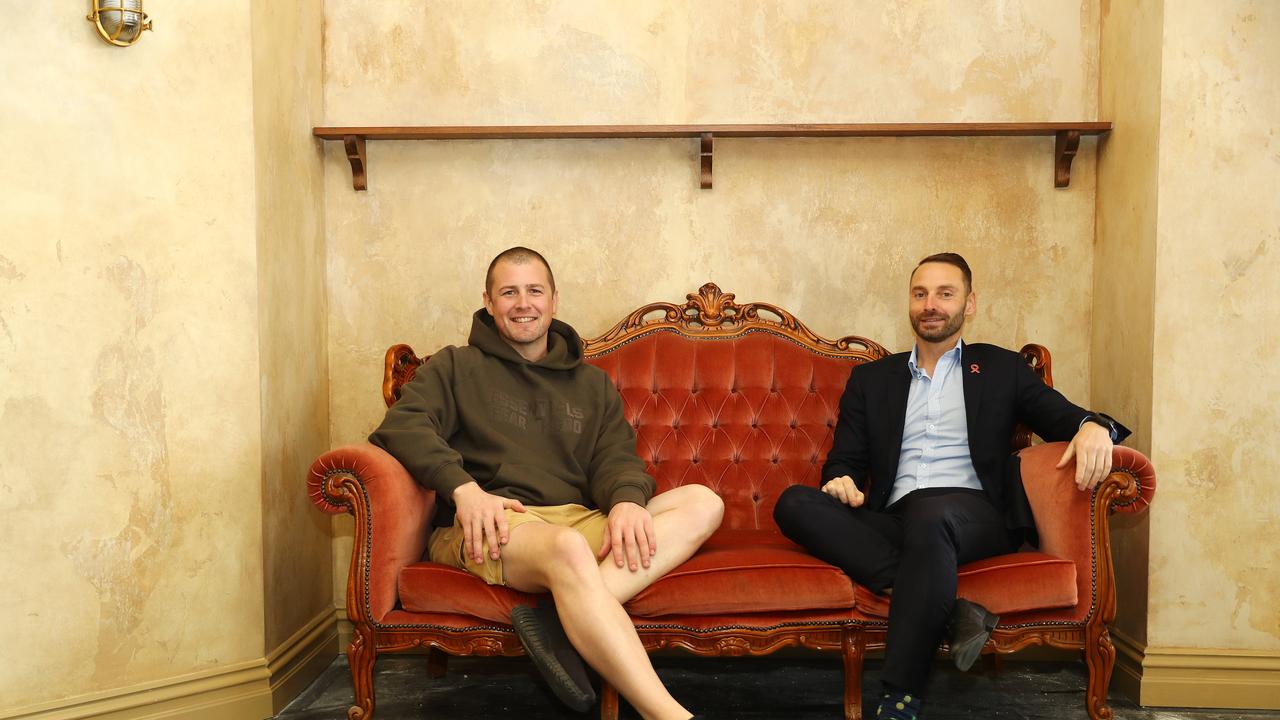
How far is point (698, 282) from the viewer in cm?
339

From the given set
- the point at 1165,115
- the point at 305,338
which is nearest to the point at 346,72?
the point at 305,338

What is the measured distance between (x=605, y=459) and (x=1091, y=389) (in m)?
1.85

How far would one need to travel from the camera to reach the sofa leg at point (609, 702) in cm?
234

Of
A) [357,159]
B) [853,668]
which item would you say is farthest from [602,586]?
[357,159]

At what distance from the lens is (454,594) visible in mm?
2359

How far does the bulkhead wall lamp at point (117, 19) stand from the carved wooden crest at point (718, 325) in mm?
1602

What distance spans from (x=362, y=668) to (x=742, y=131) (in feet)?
6.89

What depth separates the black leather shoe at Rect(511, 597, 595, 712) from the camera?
2113 mm

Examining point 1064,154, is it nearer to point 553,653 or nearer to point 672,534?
point 672,534

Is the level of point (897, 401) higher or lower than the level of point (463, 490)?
higher

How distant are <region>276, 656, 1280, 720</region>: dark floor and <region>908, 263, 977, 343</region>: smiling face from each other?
1.12 meters

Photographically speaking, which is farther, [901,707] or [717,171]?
[717,171]

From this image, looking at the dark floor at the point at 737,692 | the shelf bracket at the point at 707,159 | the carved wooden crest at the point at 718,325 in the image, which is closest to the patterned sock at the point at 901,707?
the dark floor at the point at 737,692

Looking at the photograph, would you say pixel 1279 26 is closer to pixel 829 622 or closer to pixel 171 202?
pixel 829 622
